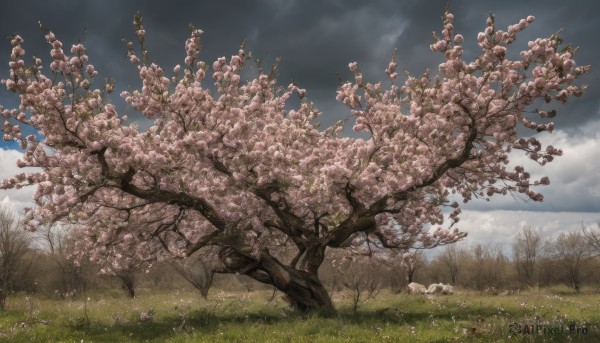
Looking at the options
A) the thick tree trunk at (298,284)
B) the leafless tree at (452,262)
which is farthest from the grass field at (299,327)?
the leafless tree at (452,262)

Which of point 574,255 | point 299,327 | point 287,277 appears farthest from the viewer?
point 574,255

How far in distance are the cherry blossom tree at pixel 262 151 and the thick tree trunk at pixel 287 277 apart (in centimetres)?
4

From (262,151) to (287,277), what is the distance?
15.7 ft

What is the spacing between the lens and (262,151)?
551 inches

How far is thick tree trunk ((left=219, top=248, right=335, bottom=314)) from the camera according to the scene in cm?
1606

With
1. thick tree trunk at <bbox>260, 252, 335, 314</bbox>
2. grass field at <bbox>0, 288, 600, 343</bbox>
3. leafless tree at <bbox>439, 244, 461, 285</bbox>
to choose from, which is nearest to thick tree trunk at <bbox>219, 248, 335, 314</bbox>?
thick tree trunk at <bbox>260, 252, 335, 314</bbox>

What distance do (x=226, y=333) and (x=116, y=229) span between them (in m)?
5.87

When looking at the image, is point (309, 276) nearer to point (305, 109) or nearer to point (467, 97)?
point (305, 109)

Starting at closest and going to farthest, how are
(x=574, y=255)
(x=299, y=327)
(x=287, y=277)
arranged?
(x=299, y=327)
(x=287, y=277)
(x=574, y=255)

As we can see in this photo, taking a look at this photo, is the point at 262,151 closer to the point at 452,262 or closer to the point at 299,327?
the point at 299,327

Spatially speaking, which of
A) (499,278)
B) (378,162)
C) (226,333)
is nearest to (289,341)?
(226,333)

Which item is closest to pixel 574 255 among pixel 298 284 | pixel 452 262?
pixel 452 262

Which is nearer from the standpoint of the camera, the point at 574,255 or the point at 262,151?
the point at 262,151

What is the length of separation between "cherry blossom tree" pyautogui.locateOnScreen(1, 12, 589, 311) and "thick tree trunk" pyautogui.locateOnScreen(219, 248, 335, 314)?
4 centimetres
